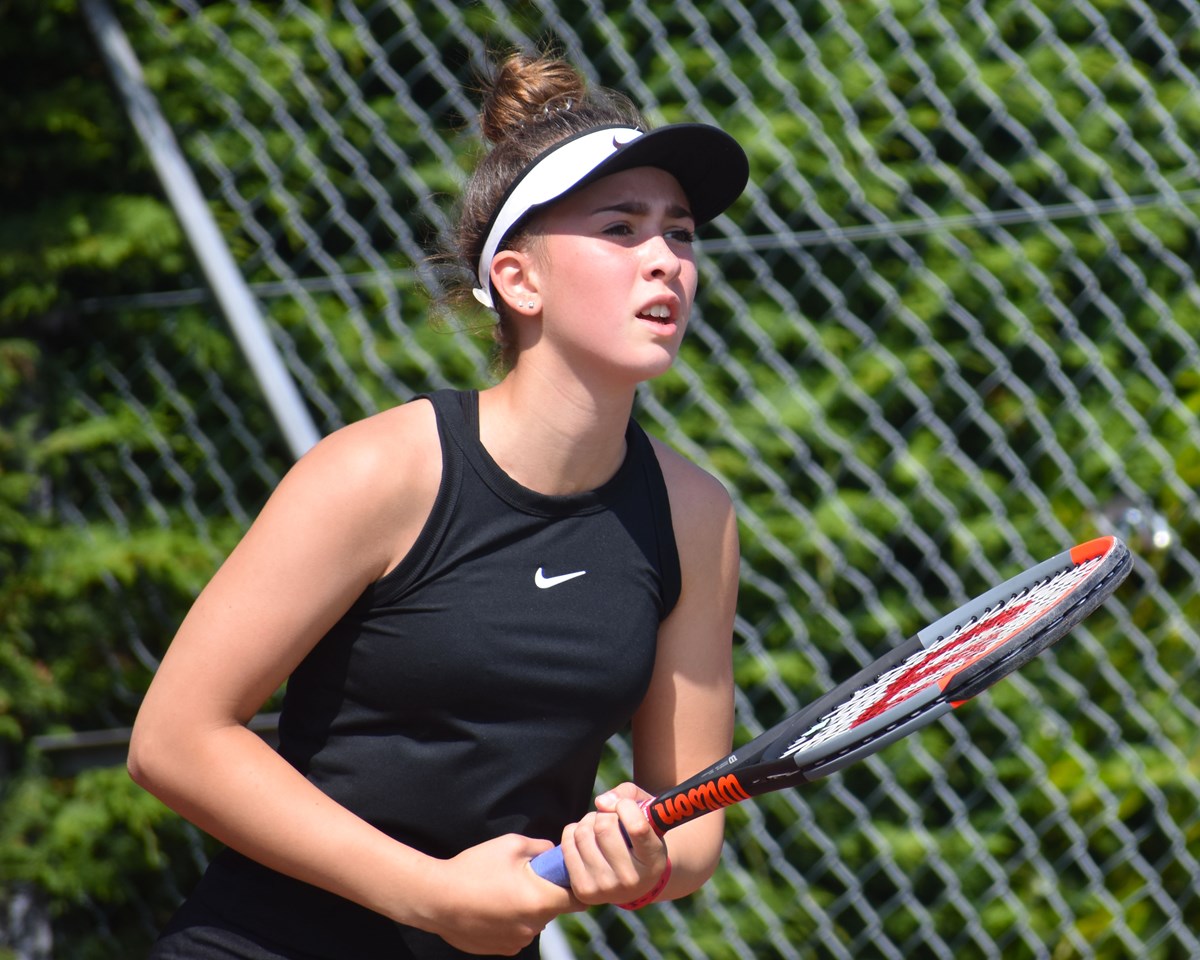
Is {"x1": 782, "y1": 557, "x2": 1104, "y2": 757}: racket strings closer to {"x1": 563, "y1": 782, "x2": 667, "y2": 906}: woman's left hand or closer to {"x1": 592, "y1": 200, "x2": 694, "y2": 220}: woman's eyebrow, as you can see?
{"x1": 563, "y1": 782, "x2": 667, "y2": 906}: woman's left hand

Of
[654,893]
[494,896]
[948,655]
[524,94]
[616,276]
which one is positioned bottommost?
[654,893]

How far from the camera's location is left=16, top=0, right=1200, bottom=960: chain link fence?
9.26ft

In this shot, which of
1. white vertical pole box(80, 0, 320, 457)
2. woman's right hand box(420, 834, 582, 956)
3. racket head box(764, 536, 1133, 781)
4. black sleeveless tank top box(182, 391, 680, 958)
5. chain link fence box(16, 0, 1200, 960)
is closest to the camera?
racket head box(764, 536, 1133, 781)

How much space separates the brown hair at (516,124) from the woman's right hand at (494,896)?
65 cm

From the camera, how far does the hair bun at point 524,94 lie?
75.4 inches

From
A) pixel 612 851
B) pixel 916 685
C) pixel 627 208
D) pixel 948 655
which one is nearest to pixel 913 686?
pixel 916 685

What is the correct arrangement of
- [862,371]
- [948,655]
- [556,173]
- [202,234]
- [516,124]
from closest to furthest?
[948,655] < [556,173] < [516,124] < [202,234] < [862,371]

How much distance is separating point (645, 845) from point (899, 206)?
1.77 meters

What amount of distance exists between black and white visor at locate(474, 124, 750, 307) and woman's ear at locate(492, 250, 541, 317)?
0.02 m

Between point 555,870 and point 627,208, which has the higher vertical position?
point 627,208

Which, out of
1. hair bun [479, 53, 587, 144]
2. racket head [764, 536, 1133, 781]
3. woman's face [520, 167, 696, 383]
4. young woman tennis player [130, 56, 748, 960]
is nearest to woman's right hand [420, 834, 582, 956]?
young woman tennis player [130, 56, 748, 960]

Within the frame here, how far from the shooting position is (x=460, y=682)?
1.68 metres

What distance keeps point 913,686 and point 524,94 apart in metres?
0.95

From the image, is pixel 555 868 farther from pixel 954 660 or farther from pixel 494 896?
pixel 954 660
